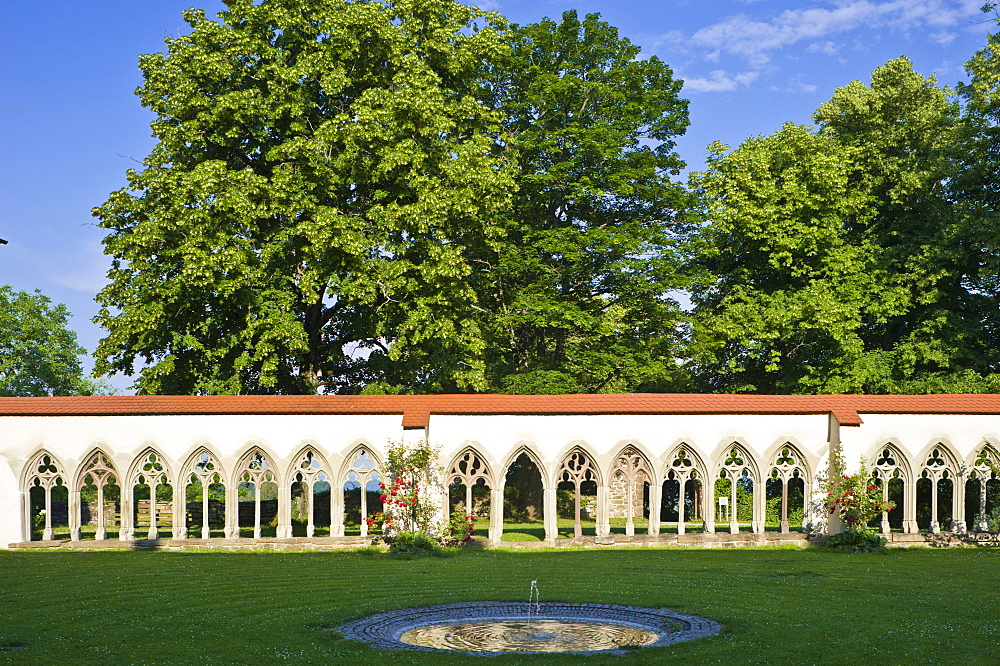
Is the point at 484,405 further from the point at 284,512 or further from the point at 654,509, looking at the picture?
the point at 284,512

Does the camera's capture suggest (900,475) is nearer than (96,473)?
No

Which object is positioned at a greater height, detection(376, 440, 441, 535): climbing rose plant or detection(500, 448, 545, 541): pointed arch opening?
detection(376, 440, 441, 535): climbing rose plant

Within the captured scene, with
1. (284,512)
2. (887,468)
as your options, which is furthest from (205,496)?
(887,468)

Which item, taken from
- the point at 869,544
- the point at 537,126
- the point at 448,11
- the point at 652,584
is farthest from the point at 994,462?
the point at 448,11

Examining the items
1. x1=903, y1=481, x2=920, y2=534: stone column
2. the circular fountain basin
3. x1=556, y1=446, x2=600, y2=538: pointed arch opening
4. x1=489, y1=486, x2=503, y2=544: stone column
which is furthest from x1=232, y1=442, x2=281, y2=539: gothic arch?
x1=903, y1=481, x2=920, y2=534: stone column

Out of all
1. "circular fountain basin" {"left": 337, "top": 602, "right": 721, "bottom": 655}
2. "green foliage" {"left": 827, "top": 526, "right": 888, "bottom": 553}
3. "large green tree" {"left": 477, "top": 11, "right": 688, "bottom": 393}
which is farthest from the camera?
"large green tree" {"left": 477, "top": 11, "right": 688, "bottom": 393}

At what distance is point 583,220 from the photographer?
104 feet

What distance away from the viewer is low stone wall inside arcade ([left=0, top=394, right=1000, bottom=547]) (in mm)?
20312

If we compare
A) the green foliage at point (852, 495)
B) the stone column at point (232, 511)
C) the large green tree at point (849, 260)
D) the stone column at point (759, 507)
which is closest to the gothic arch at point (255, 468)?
the stone column at point (232, 511)

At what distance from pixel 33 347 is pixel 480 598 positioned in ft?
125

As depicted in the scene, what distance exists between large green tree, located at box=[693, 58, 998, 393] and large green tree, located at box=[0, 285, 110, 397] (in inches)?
1173

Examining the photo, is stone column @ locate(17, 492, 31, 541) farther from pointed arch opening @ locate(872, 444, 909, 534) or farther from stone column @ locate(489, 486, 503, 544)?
pointed arch opening @ locate(872, 444, 909, 534)

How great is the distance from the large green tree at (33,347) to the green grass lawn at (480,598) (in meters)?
28.1

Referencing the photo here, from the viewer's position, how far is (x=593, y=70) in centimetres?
3078
